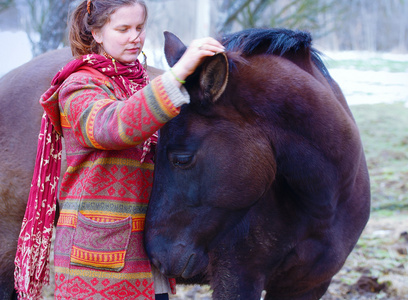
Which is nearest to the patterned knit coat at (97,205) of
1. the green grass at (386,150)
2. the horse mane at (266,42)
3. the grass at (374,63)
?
the horse mane at (266,42)

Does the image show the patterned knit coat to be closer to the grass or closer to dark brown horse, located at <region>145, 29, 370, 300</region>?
dark brown horse, located at <region>145, 29, 370, 300</region>

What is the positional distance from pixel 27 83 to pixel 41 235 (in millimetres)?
1022

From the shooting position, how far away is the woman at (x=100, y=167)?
1.83 m

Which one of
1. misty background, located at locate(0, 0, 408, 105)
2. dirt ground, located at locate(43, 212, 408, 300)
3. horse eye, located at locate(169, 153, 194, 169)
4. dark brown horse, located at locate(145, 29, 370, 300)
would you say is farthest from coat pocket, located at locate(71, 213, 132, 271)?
misty background, located at locate(0, 0, 408, 105)

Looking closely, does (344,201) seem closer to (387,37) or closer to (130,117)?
(130,117)

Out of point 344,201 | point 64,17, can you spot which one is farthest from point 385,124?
point 344,201

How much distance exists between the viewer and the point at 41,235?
215cm

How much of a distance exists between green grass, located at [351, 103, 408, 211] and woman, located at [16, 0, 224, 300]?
4341 mm

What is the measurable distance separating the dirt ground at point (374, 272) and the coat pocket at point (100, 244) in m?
2.07

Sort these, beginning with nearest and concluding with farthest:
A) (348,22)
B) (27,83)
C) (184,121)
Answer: (184,121), (27,83), (348,22)

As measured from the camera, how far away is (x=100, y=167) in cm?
189

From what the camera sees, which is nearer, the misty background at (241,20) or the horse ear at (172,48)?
the horse ear at (172,48)

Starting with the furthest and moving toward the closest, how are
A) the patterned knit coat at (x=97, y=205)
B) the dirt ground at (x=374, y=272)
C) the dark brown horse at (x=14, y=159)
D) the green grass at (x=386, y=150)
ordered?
the green grass at (x=386, y=150)
the dirt ground at (x=374, y=272)
the dark brown horse at (x=14, y=159)
the patterned knit coat at (x=97, y=205)

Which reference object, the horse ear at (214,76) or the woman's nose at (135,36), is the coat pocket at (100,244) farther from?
the woman's nose at (135,36)
